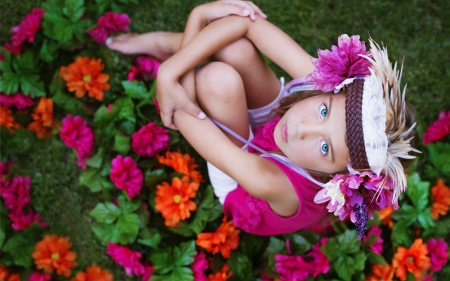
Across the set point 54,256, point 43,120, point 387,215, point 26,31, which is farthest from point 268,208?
point 26,31

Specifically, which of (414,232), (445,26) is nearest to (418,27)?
(445,26)

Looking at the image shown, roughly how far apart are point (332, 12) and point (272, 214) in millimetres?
1417

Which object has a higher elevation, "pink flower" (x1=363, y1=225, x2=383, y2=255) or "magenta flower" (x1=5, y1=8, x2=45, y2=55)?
"magenta flower" (x1=5, y1=8, x2=45, y2=55)

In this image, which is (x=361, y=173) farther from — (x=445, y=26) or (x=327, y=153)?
(x=445, y=26)

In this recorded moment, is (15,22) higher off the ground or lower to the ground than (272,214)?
higher

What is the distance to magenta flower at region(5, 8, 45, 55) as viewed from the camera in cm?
227

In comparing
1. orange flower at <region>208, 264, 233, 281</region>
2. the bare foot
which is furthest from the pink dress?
the bare foot

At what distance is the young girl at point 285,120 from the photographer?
129 centimetres

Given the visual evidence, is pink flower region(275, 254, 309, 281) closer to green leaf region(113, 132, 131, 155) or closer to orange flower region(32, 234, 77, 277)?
green leaf region(113, 132, 131, 155)

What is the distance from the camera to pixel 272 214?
5.69 feet

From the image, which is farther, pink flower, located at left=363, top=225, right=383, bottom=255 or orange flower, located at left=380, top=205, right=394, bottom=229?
orange flower, located at left=380, top=205, right=394, bottom=229

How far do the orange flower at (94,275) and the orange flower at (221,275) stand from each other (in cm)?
55

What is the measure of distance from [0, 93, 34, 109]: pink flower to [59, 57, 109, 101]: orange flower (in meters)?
0.22

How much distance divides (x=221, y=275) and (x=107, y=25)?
4.44 feet
